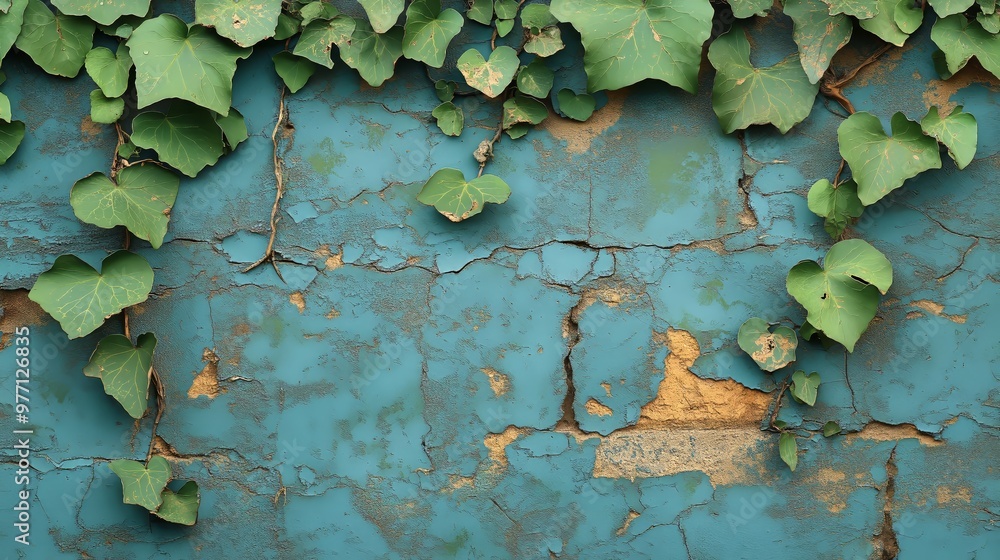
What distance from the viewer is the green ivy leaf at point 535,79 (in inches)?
94.6

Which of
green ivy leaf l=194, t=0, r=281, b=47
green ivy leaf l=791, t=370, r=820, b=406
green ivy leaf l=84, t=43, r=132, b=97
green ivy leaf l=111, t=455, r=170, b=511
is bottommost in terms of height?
green ivy leaf l=111, t=455, r=170, b=511

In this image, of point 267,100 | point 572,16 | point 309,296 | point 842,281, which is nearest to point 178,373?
point 309,296

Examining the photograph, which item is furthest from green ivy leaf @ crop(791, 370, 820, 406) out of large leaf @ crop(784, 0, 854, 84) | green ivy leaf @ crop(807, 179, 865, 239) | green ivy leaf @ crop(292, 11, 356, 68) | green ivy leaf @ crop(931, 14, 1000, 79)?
green ivy leaf @ crop(292, 11, 356, 68)

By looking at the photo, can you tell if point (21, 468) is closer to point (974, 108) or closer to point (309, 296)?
point (309, 296)

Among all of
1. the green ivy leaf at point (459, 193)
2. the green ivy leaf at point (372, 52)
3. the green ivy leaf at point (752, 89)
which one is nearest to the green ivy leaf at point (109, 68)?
the green ivy leaf at point (372, 52)

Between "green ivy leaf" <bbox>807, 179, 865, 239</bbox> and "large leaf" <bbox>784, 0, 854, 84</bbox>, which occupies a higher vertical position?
"large leaf" <bbox>784, 0, 854, 84</bbox>

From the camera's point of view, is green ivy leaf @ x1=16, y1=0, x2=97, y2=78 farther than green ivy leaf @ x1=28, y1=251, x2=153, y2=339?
Yes

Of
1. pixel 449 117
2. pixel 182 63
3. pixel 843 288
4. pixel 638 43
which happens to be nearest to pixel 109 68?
pixel 182 63

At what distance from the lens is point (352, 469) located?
7.88 ft

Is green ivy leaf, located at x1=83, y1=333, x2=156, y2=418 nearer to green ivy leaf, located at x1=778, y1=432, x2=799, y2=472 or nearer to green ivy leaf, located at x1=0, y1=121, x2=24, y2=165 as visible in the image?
green ivy leaf, located at x1=0, y1=121, x2=24, y2=165

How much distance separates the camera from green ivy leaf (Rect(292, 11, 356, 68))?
2391mm

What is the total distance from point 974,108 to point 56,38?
2.65 m

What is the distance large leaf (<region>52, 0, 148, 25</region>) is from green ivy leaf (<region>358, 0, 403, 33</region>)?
2.10 feet

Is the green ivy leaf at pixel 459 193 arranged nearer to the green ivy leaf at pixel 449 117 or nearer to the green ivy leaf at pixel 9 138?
the green ivy leaf at pixel 449 117
